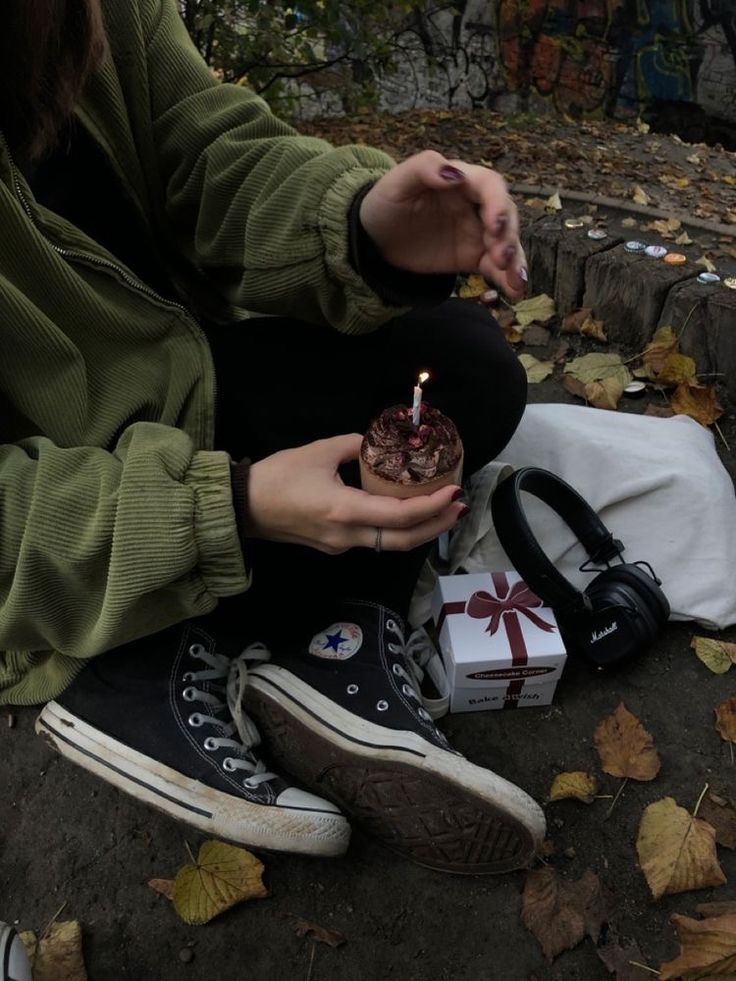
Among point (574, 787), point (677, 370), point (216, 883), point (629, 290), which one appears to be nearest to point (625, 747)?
point (574, 787)

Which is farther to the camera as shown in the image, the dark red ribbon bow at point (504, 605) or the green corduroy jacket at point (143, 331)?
the dark red ribbon bow at point (504, 605)

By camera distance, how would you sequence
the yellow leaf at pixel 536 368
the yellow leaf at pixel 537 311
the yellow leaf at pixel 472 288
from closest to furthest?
the yellow leaf at pixel 536 368
the yellow leaf at pixel 537 311
the yellow leaf at pixel 472 288

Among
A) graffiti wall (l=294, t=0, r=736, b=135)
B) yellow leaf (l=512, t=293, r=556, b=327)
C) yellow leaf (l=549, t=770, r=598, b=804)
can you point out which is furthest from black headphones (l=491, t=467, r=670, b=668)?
graffiti wall (l=294, t=0, r=736, b=135)

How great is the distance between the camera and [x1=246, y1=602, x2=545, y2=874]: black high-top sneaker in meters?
1.27

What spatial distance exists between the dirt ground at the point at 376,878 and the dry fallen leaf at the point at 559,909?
18mm

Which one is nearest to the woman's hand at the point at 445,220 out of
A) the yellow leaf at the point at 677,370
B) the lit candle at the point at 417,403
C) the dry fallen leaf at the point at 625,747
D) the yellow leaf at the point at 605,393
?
the lit candle at the point at 417,403

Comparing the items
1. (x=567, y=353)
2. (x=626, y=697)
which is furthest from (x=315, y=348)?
(x=567, y=353)

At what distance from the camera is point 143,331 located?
1.36 m

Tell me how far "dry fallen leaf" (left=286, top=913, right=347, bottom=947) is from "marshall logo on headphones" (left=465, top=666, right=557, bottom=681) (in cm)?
52

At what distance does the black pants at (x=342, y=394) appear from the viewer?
145cm

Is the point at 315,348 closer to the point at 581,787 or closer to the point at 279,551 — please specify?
the point at 279,551

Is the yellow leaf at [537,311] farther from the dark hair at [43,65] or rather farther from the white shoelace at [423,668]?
the dark hair at [43,65]

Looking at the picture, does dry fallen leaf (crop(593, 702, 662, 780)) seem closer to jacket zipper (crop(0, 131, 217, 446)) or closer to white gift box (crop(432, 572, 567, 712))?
white gift box (crop(432, 572, 567, 712))

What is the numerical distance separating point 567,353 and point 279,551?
161 cm
